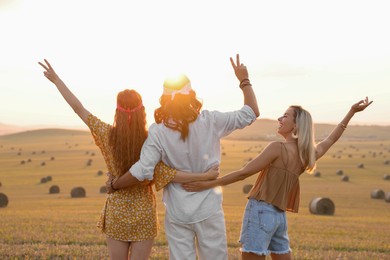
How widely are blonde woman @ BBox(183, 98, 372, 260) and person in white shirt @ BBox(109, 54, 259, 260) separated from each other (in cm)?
40

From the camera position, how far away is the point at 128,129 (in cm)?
544

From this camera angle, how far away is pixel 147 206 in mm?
5645

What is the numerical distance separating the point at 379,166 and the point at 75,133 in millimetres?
93654

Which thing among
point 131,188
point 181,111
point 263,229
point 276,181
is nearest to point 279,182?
point 276,181

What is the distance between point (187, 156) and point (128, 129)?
2.05 feet

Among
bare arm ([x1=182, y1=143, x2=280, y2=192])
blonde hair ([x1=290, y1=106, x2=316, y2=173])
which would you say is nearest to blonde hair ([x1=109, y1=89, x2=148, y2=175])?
bare arm ([x1=182, y1=143, x2=280, y2=192])

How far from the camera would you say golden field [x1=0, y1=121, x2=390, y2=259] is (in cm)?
1205

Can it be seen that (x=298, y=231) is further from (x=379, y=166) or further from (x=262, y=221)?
(x=379, y=166)

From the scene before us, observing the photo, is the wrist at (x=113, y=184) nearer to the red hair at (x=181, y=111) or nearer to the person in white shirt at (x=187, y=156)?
the person in white shirt at (x=187, y=156)

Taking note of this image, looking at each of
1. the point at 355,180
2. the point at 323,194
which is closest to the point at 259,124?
the point at 355,180

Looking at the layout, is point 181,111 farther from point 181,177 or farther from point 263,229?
point 263,229

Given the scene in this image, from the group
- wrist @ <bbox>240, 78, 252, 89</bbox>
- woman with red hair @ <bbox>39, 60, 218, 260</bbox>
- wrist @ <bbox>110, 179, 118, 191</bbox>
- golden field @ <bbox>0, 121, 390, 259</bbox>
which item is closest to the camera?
woman with red hair @ <bbox>39, 60, 218, 260</bbox>

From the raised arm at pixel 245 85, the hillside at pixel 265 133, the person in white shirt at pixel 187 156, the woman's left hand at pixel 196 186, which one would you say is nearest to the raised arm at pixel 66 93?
the person in white shirt at pixel 187 156

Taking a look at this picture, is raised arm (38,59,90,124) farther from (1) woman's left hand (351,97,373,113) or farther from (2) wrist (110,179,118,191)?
(1) woman's left hand (351,97,373,113)
